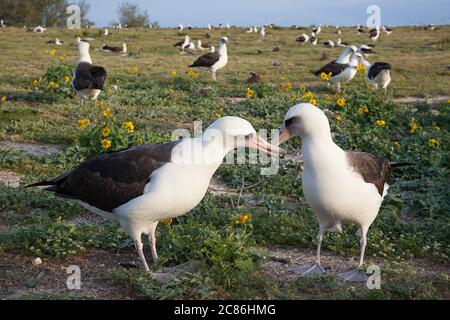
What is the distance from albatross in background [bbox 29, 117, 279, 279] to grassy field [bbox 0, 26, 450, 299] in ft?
1.36

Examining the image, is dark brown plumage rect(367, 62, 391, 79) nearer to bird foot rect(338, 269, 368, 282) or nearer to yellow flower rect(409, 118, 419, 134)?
yellow flower rect(409, 118, 419, 134)

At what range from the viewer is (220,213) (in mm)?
5637

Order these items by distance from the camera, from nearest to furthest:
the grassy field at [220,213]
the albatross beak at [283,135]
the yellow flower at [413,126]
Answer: the grassy field at [220,213]
the albatross beak at [283,135]
the yellow flower at [413,126]

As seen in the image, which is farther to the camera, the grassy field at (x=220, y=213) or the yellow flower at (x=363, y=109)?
the yellow flower at (x=363, y=109)

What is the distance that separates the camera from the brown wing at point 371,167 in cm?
458

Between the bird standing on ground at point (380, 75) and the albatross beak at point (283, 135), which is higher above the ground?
the albatross beak at point (283, 135)

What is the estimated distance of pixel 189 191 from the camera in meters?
4.28

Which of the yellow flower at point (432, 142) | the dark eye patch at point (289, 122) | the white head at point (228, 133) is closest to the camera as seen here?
the white head at point (228, 133)

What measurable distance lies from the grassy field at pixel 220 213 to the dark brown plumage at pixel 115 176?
501mm

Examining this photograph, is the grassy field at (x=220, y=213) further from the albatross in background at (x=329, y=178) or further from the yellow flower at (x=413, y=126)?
the albatross in background at (x=329, y=178)

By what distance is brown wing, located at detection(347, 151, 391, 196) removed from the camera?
15.0 feet

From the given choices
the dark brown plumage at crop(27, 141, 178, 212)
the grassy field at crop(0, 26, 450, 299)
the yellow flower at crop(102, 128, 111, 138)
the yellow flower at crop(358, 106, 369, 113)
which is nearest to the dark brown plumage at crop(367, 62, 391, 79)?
the grassy field at crop(0, 26, 450, 299)

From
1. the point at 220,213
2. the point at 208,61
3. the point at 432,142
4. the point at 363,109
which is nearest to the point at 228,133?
the point at 220,213

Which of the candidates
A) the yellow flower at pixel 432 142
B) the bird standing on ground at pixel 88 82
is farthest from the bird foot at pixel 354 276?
the bird standing on ground at pixel 88 82
